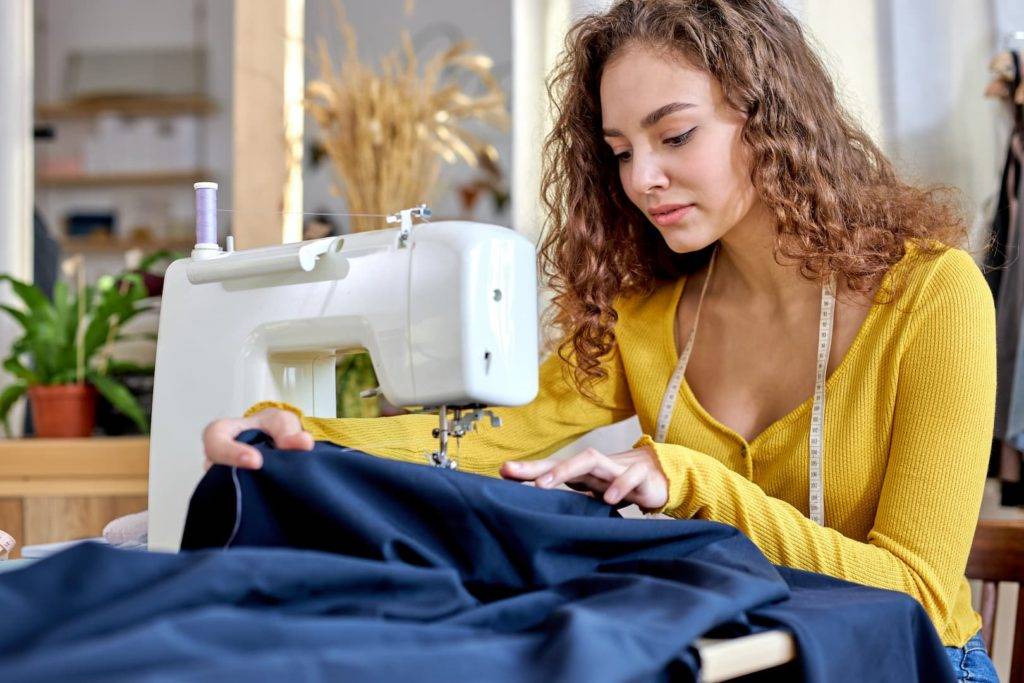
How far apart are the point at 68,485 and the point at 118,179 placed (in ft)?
11.0

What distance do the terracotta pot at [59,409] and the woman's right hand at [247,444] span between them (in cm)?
157

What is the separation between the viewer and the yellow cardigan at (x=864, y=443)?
4.00 feet

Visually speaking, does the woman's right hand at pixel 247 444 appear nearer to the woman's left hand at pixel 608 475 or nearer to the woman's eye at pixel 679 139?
the woman's left hand at pixel 608 475

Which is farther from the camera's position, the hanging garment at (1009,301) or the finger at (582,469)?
the hanging garment at (1009,301)

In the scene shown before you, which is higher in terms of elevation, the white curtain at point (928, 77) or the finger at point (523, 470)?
the white curtain at point (928, 77)

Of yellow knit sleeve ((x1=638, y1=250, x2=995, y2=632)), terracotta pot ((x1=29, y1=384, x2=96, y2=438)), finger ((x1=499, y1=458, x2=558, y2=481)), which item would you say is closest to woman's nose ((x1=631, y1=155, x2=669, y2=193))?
yellow knit sleeve ((x1=638, y1=250, x2=995, y2=632))

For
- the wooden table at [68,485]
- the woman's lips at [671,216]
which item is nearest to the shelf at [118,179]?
the wooden table at [68,485]

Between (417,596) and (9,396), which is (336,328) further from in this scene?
(9,396)

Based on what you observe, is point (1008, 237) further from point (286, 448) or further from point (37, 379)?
point (37, 379)

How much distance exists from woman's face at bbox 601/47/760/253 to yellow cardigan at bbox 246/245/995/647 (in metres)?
0.25

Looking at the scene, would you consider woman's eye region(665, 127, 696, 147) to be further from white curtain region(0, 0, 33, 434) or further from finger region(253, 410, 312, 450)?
white curtain region(0, 0, 33, 434)

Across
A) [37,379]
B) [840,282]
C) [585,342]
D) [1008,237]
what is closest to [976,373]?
[840,282]

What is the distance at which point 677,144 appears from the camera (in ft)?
4.75

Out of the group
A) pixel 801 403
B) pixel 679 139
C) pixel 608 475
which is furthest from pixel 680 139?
pixel 608 475
